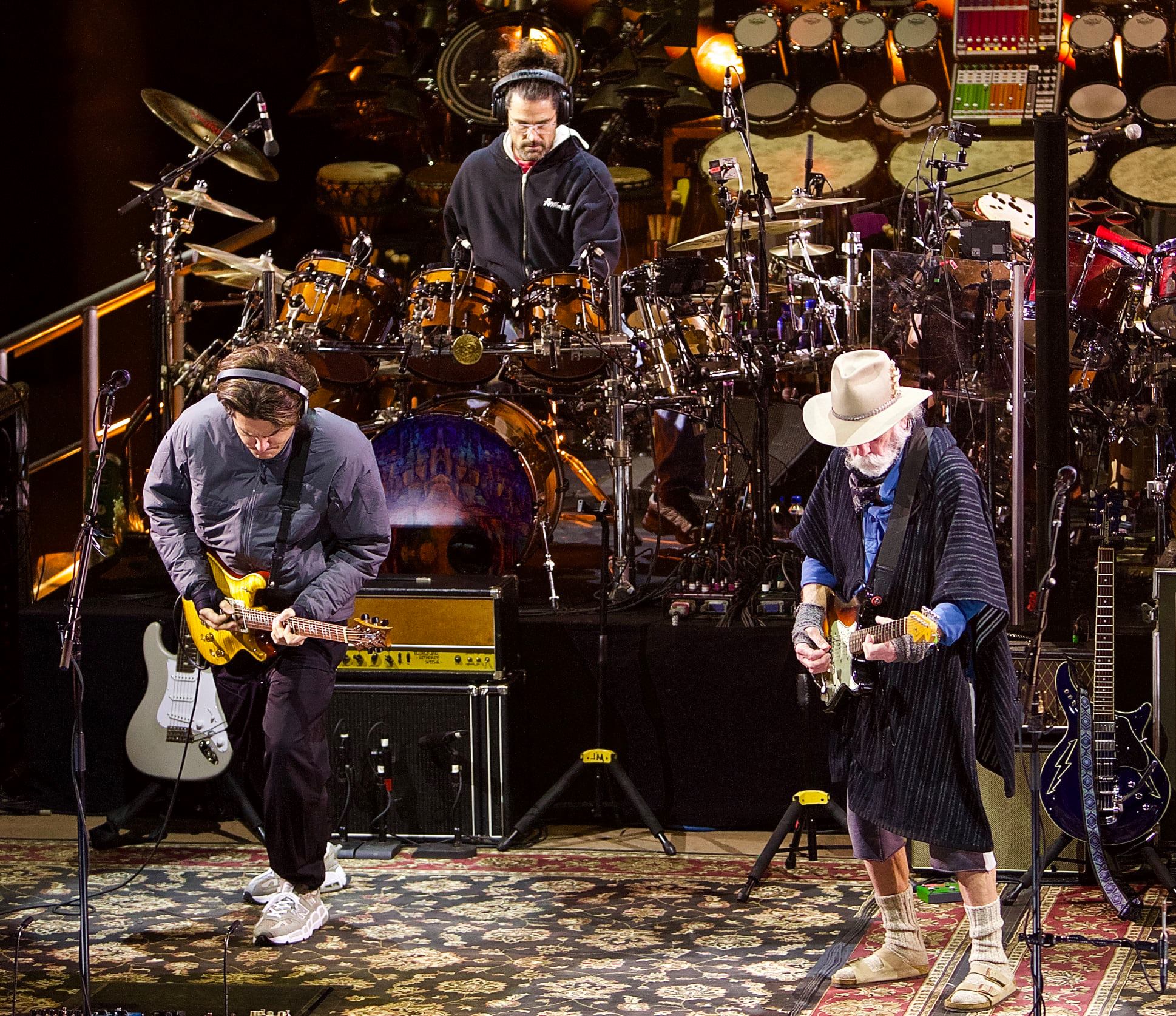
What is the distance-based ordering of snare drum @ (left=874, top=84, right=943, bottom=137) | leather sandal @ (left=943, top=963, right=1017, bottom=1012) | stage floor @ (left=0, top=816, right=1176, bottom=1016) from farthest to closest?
snare drum @ (left=874, top=84, right=943, bottom=137)
stage floor @ (left=0, top=816, right=1176, bottom=1016)
leather sandal @ (left=943, top=963, right=1017, bottom=1012)

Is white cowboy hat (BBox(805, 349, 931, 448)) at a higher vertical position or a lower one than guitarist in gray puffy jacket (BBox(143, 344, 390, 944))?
higher

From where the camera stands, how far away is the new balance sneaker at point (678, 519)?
8.75 m

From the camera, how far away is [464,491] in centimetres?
753

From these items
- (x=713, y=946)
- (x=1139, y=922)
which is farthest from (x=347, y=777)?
(x=1139, y=922)

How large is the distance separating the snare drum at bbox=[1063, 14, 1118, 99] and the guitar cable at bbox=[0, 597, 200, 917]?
652 centimetres

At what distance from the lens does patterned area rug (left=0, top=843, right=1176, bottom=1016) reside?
15.8 ft

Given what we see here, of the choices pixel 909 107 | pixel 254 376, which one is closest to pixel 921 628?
pixel 254 376

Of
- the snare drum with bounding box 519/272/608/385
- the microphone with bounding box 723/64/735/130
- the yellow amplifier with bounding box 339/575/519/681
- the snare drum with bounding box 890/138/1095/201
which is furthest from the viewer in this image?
the snare drum with bounding box 890/138/1095/201

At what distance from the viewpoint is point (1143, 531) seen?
8406 millimetres

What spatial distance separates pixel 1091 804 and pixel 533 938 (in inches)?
80.2

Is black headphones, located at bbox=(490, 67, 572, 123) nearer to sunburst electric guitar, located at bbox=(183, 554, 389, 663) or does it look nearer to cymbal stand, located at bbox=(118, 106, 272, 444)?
cymbal stand, located at bbox=(118, 106, 272, 444)

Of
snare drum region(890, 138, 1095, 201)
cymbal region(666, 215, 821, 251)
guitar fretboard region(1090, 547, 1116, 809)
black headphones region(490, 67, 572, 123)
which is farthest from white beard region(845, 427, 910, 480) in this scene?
snare drum region(890, 138, 1095, 201)

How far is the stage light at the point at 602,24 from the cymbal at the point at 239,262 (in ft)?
10.0

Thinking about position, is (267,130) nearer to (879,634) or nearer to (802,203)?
(802,203)
